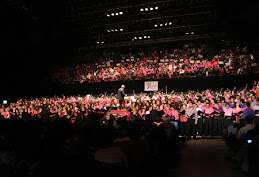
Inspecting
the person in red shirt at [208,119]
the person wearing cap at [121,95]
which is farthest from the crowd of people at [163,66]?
the person in red shirt at [208,119]

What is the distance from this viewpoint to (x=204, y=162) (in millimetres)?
5793

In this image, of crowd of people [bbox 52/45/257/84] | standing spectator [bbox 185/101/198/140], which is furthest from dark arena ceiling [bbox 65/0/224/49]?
standing spectator [bbox 185/101/198/140]

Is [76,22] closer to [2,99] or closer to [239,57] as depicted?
[2,99]

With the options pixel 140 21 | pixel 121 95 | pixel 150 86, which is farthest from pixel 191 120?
pixel 140 21

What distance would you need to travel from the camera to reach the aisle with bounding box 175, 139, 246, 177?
16.2ft

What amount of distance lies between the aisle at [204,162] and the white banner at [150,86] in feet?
36.6

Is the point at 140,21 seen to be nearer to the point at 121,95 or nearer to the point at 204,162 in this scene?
the point at 121,95

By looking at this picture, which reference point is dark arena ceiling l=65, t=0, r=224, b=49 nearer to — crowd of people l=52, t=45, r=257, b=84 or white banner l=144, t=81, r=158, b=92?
crowd of people l=52, t=45, r=257, b=84

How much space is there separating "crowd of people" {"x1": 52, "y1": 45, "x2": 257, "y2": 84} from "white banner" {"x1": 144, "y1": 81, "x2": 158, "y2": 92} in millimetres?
559

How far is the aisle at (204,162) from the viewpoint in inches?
194

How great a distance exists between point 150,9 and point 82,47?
490 inches

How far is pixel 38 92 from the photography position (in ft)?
75.4

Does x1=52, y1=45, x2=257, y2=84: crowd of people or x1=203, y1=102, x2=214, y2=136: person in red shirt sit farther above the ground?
x1=52, y1=45, x2=257, y2=84: crowd of people

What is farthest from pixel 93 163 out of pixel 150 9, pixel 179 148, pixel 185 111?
pixel 150 9
